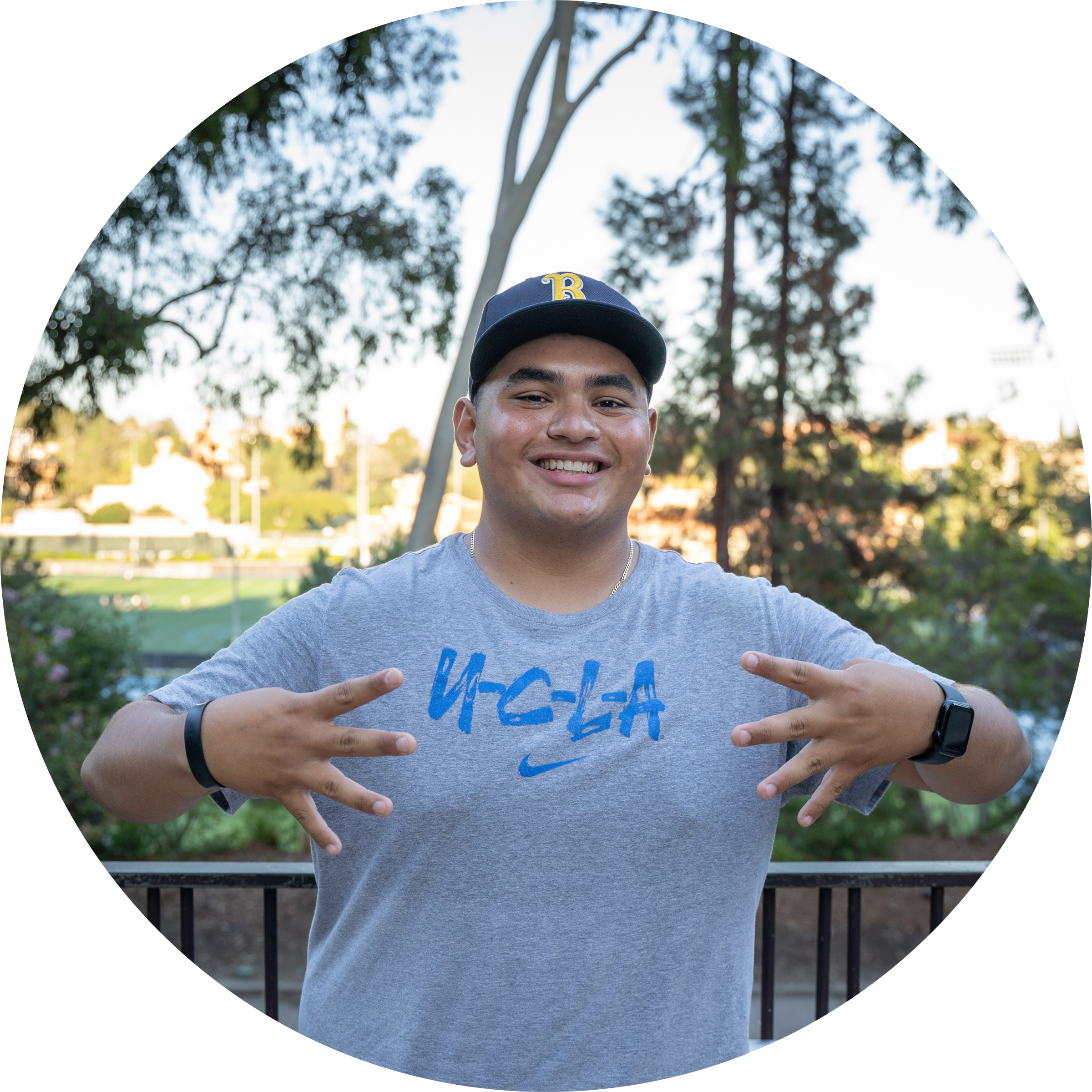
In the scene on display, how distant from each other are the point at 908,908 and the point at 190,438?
6.42 m

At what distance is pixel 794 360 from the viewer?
21.0ft

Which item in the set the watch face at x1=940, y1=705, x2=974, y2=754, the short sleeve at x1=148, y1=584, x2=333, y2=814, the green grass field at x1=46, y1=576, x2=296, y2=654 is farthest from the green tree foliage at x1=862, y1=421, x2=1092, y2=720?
the short sleeve at x1=148, y1=584, x2=333, y2=814

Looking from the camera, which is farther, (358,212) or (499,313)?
(358,212)

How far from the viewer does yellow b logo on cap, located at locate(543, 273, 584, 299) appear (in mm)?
1423

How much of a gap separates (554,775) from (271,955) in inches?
38.7

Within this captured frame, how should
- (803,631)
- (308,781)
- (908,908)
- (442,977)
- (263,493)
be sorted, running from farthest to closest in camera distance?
(908,908), (263,493), (803,631), (442,977), (308,781)

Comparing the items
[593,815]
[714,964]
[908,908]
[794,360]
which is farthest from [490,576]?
[908,908]

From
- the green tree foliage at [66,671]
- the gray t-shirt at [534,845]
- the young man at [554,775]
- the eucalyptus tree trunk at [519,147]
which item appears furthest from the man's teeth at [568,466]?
the green tree foliage at [66,671]

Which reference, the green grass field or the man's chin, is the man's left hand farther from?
the green grass field

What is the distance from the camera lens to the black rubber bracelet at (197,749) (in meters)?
Answer: 1.13

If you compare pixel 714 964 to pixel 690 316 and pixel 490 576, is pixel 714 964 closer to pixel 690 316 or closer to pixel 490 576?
pixel 490 576

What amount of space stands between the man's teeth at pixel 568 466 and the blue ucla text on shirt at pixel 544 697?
31 cm

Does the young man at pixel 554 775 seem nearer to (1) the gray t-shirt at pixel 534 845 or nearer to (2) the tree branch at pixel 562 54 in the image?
(1) the gray t-shirt at pixel 534 845

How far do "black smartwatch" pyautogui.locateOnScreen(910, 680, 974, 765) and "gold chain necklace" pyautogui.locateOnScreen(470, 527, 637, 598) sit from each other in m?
0.52
